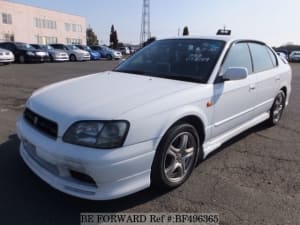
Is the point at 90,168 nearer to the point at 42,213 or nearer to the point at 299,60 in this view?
the point at 42,213

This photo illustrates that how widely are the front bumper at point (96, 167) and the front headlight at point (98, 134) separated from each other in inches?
2.1

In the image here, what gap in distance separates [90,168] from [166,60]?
2.00 metres

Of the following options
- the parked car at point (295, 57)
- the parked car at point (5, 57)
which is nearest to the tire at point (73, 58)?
the parked car at point (5, 57)

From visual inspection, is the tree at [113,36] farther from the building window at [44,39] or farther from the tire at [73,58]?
the tire at [73,58]

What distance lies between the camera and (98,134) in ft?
8.08

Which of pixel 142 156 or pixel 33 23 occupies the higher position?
pixel 33 23

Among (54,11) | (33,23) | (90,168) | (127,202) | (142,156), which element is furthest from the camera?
(54,11)

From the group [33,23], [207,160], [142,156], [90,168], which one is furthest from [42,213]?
[33,23]

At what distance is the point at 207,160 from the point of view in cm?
383

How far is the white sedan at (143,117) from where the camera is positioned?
2.47 m

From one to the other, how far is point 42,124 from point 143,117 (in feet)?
3.25

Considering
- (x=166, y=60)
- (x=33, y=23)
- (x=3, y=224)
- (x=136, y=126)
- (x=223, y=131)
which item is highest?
(x=33, y=23)

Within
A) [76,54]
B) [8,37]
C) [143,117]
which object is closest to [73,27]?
[8,37]

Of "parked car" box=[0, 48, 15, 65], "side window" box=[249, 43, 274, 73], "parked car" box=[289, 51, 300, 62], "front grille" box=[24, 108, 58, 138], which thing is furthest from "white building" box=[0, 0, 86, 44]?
"front grille" box=[24, 108, 58, 138]
